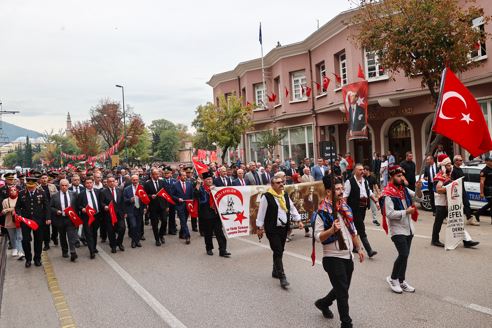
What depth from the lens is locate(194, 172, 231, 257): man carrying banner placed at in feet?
30.3

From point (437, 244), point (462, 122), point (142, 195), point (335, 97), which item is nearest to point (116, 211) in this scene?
point (142, 195)

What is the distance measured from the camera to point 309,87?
2589 centimetres

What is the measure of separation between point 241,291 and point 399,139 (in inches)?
720

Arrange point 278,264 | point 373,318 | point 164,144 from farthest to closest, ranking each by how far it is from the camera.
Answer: point 164,144 → point 278,264 → point 373,318

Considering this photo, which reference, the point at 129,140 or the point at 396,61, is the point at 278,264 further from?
the point at 129,140

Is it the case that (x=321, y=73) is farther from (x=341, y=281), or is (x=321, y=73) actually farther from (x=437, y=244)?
(x=341, y=281)

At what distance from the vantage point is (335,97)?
2319cm

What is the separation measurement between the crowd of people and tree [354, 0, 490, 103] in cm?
329

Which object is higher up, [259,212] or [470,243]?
[259,212]

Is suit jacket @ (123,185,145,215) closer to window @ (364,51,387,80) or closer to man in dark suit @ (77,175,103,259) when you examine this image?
man in dark suit @ (77,175,103,259)

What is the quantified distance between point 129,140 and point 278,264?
51.2m

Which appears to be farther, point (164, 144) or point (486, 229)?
point (164, 144)

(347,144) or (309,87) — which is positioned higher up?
(309,87)

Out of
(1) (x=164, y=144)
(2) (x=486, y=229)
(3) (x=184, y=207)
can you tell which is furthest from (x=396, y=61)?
(1) (x=164, y=144)
